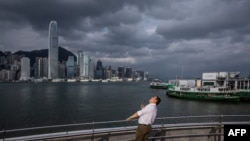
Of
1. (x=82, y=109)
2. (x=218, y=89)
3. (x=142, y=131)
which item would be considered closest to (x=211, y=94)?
(x=218, y=89)

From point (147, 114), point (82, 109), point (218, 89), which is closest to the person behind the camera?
point (147, 114)

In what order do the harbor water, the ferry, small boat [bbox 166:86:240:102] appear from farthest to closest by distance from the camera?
the ferry, small boat [bbox 166:86:240:102], the harbor water

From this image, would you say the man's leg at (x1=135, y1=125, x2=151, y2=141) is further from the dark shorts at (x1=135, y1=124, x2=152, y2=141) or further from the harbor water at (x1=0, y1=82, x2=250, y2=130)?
the harbor water at (x1=0, y1=82, x2=250, y2=130)

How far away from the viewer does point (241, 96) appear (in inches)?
2736

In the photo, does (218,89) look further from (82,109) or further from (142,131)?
(142,131)

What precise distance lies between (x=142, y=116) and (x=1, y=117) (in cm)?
3850

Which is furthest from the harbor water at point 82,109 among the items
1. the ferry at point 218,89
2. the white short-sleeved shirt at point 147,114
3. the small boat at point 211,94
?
the white short-sleeved shirt at point 147,114

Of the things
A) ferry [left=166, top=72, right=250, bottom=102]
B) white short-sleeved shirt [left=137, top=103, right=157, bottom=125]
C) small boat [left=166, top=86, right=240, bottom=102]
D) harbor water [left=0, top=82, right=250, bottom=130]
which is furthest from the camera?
ferry [left=166, top=72, right=250, bottom=102]

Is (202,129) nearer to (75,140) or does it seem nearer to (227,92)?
(75,140)

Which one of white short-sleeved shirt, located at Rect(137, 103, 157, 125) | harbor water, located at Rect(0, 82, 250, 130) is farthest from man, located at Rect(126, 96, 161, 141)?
harbor water, located at Rect(0, 82, 250, 130)

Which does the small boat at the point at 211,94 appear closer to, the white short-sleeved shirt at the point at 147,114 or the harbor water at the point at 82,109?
the harbor water at the point at 82,109

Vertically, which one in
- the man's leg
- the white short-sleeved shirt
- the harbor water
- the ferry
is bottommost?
the harbor water

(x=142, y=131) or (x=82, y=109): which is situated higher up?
(x=142, y=131)

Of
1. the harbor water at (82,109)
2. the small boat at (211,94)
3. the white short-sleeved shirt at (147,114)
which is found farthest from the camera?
the small boat at (211,94)
